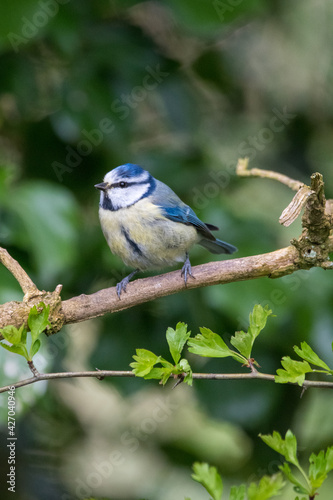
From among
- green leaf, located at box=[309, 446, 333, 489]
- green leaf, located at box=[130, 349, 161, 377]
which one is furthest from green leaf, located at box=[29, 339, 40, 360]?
green leaf, located at box=[309, 446, 333, 489]

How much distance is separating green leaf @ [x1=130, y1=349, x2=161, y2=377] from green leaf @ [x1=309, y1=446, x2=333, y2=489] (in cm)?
36

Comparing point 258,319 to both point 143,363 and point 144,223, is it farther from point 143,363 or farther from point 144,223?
point 144,223

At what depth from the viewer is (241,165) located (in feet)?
7.41

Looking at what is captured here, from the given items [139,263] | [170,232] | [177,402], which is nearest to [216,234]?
[170,232]

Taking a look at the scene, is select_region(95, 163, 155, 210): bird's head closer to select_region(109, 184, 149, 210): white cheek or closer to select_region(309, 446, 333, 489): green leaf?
select_region(109, 184, 149, 210): white cheek

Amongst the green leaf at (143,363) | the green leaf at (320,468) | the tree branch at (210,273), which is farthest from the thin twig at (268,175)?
the green leaf at (320,468)

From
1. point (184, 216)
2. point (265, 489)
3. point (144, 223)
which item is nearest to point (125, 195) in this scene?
point (144, 223)

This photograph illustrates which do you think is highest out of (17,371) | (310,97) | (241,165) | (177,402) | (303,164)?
(310,97)

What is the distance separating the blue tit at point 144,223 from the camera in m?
2.40

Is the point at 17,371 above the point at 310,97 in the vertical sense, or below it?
below

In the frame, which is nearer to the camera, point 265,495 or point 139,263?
point 265,495

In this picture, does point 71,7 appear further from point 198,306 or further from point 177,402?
point 177,402

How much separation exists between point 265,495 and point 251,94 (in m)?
2.94

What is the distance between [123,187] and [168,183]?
27cm
